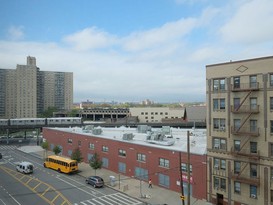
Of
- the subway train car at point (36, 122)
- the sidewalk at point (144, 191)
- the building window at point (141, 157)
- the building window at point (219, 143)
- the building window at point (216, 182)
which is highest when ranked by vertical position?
the building window at point (219, 143)

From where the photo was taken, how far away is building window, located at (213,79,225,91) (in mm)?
36088

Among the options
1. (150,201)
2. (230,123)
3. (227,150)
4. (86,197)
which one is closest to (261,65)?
(230,123)

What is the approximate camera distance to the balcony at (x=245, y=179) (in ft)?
104

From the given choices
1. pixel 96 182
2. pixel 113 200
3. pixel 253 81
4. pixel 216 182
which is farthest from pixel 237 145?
pixel 96 182

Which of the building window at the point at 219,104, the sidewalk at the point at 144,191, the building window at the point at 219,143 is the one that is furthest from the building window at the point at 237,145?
the sidewalk at the point at 144,191

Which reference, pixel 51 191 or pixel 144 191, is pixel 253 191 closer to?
pixel 144 191

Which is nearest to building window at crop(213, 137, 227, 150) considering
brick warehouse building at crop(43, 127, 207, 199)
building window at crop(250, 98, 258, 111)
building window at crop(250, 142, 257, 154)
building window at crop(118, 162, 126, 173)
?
brick warehouse building at crop(43, 127, 207, 199)

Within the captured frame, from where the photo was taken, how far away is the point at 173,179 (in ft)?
136

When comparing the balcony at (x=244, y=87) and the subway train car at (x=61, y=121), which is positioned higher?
the balcony at (x=244, y=87)

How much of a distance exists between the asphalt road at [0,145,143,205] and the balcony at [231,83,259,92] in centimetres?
1895

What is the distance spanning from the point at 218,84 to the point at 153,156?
16.1 metres

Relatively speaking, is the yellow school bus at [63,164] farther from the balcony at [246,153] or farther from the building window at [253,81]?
the building window at [253,81]

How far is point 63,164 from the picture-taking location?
173 ft

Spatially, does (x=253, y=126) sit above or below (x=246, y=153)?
above
